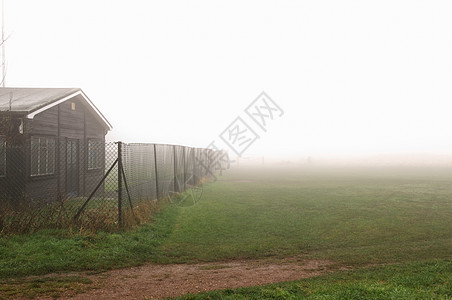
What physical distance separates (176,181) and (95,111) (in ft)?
18.3

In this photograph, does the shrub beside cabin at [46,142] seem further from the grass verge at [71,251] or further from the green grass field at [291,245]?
the green grass field at [291,245]

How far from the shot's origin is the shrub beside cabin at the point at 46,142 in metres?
10.6

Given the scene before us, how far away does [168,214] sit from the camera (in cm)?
1063

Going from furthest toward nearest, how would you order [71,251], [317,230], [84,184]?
[84,184] → [317,230] → [71,251]

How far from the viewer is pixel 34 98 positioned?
42.7 feet

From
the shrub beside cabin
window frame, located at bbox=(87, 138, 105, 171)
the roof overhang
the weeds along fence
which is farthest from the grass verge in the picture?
window frame, located at bbox=(87, 138, 105, 171)

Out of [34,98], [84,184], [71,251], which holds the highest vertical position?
[34,98]

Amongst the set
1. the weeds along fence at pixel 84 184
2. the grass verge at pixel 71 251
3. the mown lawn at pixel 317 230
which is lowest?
the mown lawn at pixel 317 230

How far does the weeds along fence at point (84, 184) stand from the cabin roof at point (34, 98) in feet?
4.13

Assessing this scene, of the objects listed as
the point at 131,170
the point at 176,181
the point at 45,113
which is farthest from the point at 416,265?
the point at 45,113

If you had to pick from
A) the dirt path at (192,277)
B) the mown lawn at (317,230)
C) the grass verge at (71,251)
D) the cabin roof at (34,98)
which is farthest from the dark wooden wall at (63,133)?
the dirt path at (192,277)

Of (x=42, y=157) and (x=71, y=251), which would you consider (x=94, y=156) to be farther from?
(x=71, y=251)

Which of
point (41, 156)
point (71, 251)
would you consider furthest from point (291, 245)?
point (41, 156)

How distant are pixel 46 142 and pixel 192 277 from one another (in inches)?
369
